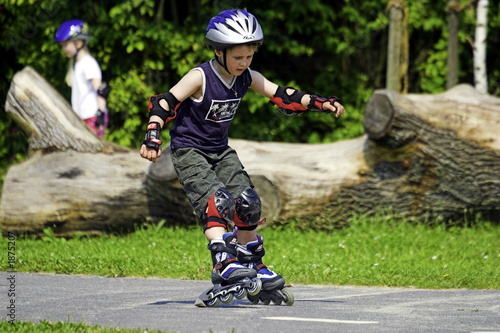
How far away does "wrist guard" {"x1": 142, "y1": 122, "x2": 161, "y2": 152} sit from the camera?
18.6ft

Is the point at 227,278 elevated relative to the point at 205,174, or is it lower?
lower

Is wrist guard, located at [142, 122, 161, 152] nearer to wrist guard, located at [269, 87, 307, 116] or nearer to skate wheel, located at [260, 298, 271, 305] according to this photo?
wrist guard, located at [269, 87, 307, 116]

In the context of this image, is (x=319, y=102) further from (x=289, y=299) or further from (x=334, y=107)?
(x=289, y=299)

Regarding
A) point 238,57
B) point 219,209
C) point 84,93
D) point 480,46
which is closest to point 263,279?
point 219,209

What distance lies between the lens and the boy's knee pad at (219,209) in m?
5.73

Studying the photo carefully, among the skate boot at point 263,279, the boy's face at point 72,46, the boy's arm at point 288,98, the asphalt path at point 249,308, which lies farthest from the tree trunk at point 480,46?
the skate boot at point 263,279

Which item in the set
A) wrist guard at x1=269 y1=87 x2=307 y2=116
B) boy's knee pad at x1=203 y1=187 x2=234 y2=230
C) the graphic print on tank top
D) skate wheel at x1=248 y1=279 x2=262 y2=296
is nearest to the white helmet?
the graphic print on tank top

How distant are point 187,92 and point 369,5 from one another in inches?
355

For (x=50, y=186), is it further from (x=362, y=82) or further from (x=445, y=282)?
(x=362, y=82)

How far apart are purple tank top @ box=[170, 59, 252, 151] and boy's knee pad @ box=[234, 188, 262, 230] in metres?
A: 0.47

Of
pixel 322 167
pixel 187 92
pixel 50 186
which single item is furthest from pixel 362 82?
pixel 187 92

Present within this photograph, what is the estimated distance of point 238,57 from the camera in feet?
19.4

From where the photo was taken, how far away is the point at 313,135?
14500 millimetres

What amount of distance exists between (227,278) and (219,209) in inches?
17.4
